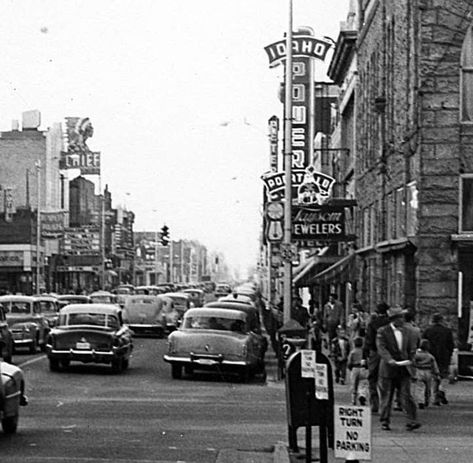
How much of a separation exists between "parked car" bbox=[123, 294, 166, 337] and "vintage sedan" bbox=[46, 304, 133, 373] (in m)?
17.3

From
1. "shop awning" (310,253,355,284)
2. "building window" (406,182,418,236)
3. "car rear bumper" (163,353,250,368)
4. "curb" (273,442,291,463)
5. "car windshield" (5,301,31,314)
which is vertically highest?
"building window" (406,182,418,236)

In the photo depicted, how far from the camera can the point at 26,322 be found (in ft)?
110

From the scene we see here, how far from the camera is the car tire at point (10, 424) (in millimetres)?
15072

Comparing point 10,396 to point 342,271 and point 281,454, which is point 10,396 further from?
point 342,271

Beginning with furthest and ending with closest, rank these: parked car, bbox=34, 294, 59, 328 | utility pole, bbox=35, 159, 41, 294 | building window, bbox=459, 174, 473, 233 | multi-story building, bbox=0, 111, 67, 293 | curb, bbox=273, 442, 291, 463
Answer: multi-story building, bbox=0, 111, 67, 293 < utility pole, bbox=35, 159, 41, 294 < parked car, bbox=34, 294, 59, 328 < building window, bbox=459, 174, 473, 233 < curb, bbox=273, 442, 291, 463

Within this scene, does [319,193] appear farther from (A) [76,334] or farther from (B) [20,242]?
(B) [20,242]

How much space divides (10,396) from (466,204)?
577 inches

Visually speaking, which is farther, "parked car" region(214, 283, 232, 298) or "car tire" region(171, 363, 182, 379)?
"parked car" region(214, 283, 232, 298)

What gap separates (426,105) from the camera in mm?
26516

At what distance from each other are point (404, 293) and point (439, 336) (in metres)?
6.57

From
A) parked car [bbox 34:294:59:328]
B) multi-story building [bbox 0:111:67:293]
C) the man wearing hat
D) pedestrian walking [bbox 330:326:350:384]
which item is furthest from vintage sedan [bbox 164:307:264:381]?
multi-story building [bbox 0:111:67:293]

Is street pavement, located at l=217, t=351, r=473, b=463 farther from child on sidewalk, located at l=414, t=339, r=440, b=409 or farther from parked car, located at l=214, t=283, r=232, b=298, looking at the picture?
parked car, located at l=214, t=283, r=232, b=298

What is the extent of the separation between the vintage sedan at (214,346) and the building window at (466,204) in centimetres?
539

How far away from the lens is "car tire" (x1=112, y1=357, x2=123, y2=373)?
88.2 feet
